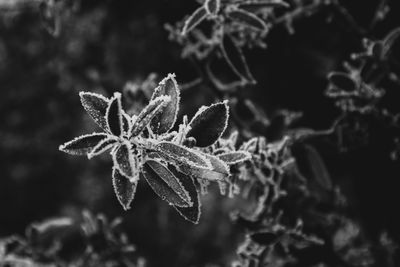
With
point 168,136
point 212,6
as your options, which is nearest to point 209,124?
point 168,136

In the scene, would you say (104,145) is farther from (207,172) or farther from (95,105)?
(207,172)

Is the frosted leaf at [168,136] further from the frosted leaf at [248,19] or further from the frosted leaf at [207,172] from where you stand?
the frosted leaf at [248,19]

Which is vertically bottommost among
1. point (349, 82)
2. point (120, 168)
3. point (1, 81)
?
point (349, 82)

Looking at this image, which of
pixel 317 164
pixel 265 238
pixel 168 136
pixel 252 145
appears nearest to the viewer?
pixel 168 136

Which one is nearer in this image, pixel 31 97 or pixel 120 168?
pixel 120 168

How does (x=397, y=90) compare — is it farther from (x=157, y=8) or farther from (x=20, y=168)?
(x=20, y=168)

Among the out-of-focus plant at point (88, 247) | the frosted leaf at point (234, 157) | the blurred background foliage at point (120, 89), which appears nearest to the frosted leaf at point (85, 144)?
the frosted leaf at point (234, 157)

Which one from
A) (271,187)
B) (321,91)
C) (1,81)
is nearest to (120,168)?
(271,187)

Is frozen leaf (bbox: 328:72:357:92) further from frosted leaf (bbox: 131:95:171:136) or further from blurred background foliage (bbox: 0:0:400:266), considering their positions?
frosted leaf (bbox: 131:95:171:136)
